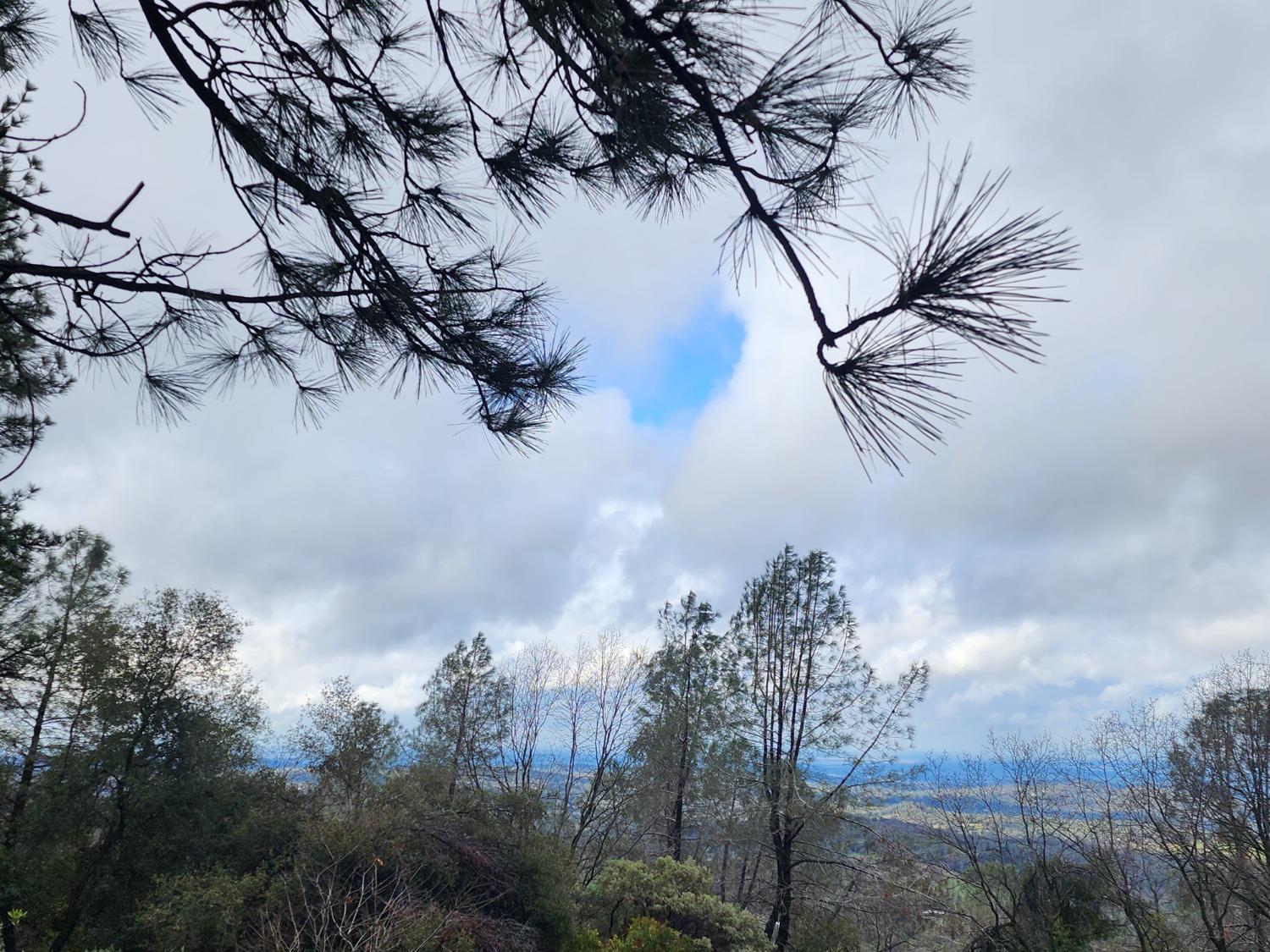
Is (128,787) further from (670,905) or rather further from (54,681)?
(670,905)

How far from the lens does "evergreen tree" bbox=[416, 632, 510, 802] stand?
50.3 ft

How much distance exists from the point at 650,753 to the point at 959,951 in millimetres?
6580

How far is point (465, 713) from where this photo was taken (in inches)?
636

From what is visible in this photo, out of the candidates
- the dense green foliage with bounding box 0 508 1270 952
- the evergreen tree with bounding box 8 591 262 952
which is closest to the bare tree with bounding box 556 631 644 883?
the dense green foliage with bounding box 0 508 1270 952

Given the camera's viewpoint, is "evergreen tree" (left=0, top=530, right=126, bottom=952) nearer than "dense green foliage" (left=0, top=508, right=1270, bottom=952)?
No

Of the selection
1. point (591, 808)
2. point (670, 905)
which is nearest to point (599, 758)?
point (591, 808)

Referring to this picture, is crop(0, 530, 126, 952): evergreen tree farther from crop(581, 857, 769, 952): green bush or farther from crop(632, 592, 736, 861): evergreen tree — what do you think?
crop(632, 592, 736, 861): evergreen tree

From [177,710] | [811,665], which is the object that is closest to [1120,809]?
[811,665]

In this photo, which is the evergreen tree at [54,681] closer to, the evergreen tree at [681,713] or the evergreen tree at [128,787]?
the evergreen tree at [128,787]

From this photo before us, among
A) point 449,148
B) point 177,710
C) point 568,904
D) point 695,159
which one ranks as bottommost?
point 568,904

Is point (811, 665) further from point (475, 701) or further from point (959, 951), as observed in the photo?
point (475, 701)

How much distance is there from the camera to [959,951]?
37.8ft

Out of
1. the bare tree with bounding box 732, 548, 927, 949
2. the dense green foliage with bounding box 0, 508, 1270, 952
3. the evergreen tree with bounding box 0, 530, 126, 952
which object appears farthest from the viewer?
the bare tree with bounding box 732, 548, 927, 949

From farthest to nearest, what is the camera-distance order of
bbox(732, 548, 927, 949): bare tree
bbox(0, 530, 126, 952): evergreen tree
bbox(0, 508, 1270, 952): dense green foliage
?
bbox(732, 548, 927, 949): bare tree < bbox(0, 530, 126, 952): evergreen tree < bbox(0, 508, 1270, 952): dense green foliage
